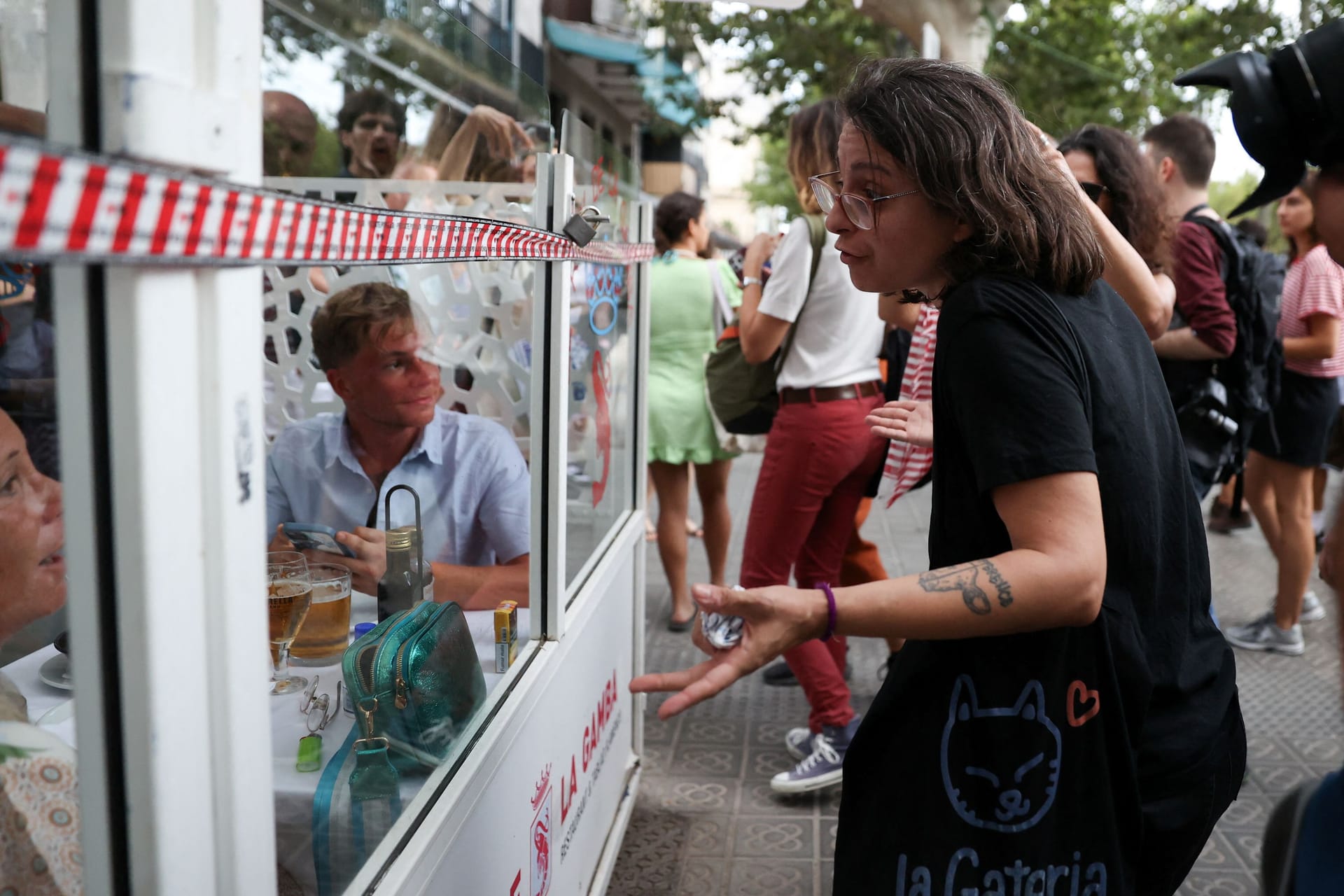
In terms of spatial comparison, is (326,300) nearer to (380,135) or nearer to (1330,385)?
(380,135)

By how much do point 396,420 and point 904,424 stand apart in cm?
106

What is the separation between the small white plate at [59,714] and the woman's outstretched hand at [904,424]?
1281 millimetres

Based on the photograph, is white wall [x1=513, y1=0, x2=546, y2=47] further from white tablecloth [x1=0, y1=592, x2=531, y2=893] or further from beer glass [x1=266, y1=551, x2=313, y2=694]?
white tablecloth [x1=0, y1=592, x2=531, y2=893]

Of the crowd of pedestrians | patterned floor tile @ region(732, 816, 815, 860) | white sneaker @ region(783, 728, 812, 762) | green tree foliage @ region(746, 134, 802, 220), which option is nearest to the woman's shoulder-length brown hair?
the crowd of pedestrians

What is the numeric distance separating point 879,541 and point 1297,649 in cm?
240

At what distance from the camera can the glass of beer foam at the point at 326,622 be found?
178cm

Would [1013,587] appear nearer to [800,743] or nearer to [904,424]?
[904,424]

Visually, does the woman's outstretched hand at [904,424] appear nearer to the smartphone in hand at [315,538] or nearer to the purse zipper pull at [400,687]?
the purse zipper pull at [400,687]

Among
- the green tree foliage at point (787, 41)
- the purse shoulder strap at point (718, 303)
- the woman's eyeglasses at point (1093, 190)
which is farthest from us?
the green tree foliage at point (787, 41)

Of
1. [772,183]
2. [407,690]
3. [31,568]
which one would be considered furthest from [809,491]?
[772,183]

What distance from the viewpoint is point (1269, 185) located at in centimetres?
128

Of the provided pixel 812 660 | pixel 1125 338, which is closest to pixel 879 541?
pixel 812 660

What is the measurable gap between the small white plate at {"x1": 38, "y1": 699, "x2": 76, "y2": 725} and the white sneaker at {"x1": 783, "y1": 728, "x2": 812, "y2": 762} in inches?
108

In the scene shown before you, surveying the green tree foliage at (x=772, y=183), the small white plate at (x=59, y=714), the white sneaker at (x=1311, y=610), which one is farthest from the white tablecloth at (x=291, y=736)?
the green tree foliage at (x=772, y=183)
